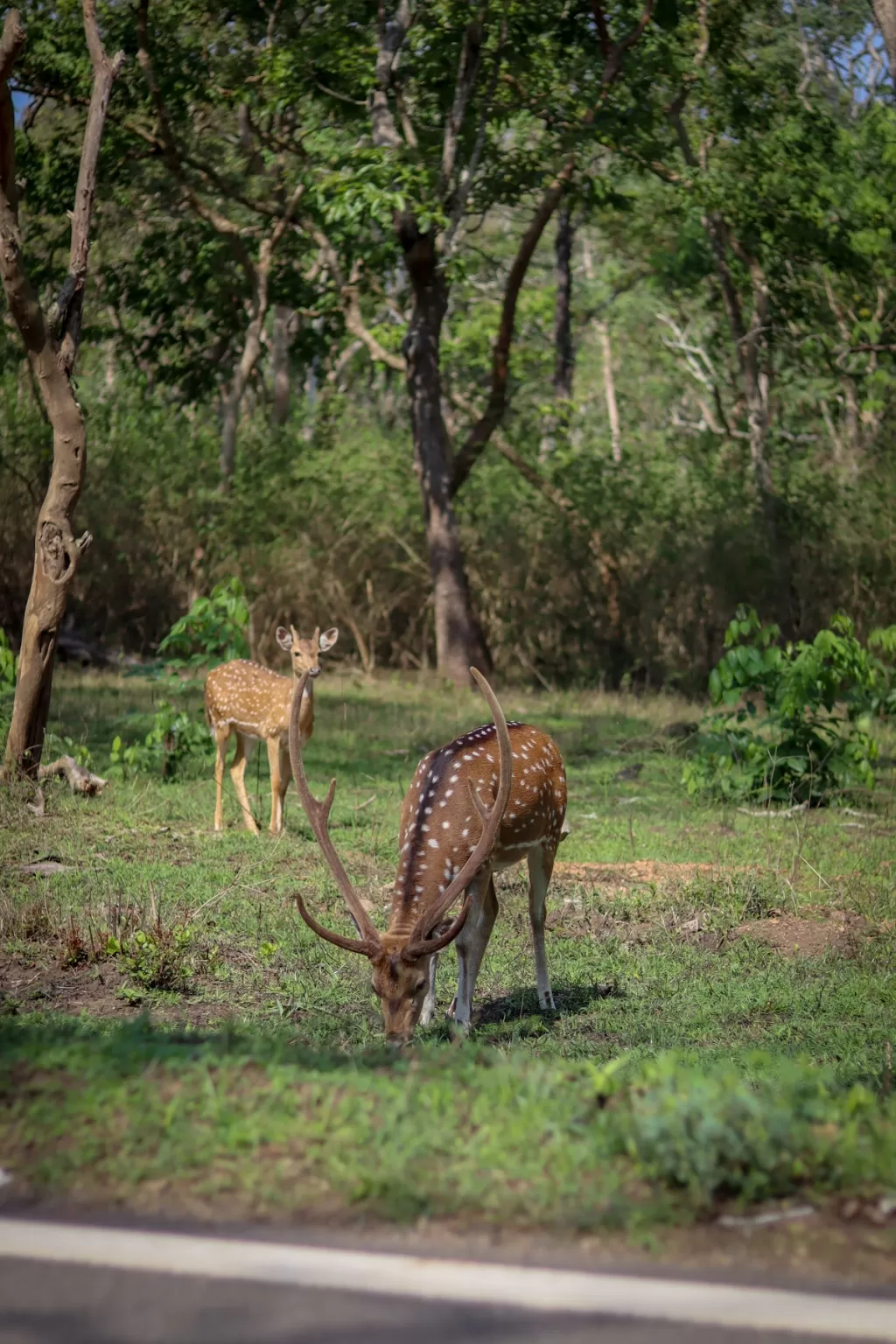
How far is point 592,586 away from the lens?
22.6 m

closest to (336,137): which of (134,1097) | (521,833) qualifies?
(521,833)

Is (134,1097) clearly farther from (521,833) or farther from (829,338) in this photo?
(829,338)

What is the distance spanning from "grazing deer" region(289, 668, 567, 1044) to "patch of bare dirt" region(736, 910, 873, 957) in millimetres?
1413

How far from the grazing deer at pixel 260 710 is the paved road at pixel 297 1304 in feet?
25.6

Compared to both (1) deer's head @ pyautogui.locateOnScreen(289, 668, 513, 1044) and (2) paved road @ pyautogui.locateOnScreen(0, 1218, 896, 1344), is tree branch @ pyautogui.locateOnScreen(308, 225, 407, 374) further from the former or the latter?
(2) paved road @ pyautogui.locateOnScreen(0, 1218, 896, 1344)

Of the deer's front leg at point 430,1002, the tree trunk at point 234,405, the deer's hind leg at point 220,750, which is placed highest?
the tree trunk at point 234,405

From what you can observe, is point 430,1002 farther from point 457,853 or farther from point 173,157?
point 173,157

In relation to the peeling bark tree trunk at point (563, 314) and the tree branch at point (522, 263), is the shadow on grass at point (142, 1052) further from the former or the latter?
the peeling bark tree trunk at point (563, 314)

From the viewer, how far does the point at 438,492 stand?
69.7 feet

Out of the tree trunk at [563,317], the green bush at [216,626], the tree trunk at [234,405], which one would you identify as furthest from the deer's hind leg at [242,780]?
the tree trunk at [563,317]

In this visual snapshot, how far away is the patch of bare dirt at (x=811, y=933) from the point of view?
339 inches

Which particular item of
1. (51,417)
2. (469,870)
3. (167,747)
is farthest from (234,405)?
(469,870)

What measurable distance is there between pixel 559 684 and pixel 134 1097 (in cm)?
1862

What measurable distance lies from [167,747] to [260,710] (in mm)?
1653
